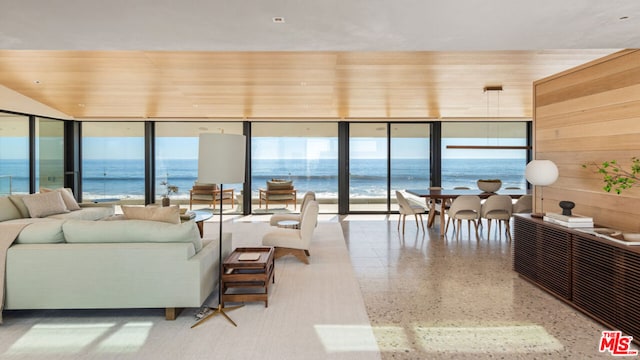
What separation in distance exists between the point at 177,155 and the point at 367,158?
508 centimetres

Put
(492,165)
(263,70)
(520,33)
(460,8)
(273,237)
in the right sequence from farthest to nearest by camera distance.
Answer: (492,165) < (263,70) < (273,237) < (520,33) < (460,8)

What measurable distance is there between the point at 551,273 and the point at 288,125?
6.88 metres

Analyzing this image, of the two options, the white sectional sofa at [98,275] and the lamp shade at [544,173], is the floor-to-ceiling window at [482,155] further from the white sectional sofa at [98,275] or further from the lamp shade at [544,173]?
the white sectional sofa at [98,275]

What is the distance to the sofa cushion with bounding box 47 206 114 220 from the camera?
5605 mm

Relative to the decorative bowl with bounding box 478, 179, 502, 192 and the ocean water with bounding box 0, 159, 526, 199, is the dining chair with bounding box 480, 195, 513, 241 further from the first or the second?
the ocean water with bounding box 0, 159, 526, 199

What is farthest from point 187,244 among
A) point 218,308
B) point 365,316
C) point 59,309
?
point 365,316

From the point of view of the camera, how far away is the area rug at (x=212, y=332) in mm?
2479

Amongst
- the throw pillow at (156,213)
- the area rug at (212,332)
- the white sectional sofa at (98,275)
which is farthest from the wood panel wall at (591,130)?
the throw pillow at (156,213)

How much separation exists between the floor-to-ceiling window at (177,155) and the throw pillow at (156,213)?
5.68 metres

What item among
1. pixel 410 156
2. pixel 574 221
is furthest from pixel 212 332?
pixel 410 156

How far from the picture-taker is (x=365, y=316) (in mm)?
3092

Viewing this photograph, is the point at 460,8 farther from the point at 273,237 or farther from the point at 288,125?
the point at 288,125

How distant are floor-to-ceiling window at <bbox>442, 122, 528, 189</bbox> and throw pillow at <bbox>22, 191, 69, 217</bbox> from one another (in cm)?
844

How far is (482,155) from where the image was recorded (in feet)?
32.2
